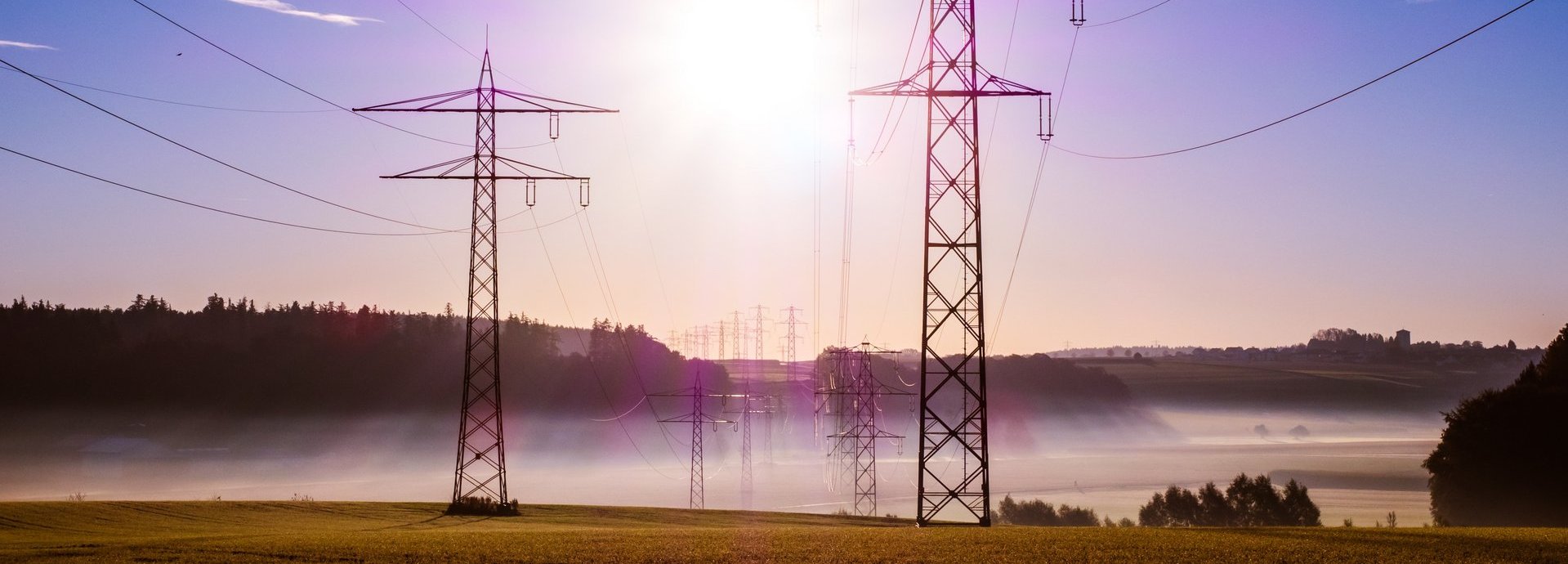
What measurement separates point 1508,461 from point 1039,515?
44.3 meters

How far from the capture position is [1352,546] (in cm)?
3117

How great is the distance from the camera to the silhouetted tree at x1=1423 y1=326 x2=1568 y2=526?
6794 cm

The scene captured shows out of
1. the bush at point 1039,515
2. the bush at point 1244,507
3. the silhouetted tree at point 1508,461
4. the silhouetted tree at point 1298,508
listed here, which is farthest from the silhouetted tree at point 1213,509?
the silhouetted tree at point 1508,461

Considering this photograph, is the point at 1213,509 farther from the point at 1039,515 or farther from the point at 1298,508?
the point at 1039,515

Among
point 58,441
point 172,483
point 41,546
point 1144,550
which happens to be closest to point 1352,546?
point 1144,550

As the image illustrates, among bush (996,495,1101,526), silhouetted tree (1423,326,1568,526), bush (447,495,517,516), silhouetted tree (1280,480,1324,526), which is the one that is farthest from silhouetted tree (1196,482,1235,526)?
bush (447,495,517,516)

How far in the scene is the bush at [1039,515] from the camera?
357 ft

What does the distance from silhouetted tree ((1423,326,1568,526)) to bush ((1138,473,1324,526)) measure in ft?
63.9

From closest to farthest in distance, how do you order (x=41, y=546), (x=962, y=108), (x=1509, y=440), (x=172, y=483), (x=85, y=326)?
(x=41, y=546), (x=962, y=108), (x=1509, y=440), (x=172, y=483), (x=85, y=326)

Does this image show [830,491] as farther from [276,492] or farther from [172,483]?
[172,483]

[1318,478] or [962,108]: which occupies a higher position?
[962,108]

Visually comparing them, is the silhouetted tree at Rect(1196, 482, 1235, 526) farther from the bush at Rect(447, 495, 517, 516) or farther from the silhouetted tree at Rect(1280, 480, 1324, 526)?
the bush at Rect(447, 495, 517, 516)

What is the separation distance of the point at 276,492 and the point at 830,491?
77209 mm

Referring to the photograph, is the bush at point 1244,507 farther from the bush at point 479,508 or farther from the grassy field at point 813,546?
the grassy field at point 813,546
